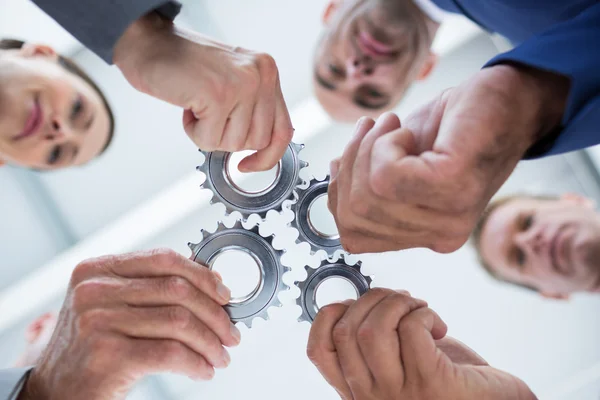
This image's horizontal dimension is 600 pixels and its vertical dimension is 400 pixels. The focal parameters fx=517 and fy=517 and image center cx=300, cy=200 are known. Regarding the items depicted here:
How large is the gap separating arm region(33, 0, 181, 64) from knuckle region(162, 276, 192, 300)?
180 mm

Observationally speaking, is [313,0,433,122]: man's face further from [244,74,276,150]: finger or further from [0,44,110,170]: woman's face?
[244,74,276,150]: finger

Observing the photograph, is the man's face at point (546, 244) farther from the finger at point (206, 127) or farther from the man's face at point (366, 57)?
the finger at point (206, 127)

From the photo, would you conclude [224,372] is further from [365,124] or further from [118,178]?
[365,124]

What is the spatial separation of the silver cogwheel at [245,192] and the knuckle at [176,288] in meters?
0.10

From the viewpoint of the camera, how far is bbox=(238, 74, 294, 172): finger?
418 millimetres

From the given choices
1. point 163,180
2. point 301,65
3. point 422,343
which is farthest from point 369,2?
point 422,343

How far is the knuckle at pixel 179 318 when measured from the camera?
39 centimetres

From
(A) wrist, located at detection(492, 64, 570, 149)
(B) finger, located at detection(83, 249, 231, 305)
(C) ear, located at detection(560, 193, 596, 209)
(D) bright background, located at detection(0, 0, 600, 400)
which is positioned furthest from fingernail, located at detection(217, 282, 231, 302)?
(C) ear, located at detection(560, 193, 596, 209)

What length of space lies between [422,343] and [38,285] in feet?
2.83

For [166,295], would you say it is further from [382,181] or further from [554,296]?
[554,296]

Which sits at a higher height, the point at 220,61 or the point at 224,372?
the point at 220,61

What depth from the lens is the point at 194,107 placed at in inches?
15.7

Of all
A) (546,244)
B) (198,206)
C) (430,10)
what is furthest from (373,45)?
(546,244)

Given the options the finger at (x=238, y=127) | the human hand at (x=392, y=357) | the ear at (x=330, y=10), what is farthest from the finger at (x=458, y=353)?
the ear at (x=330, y=10)
